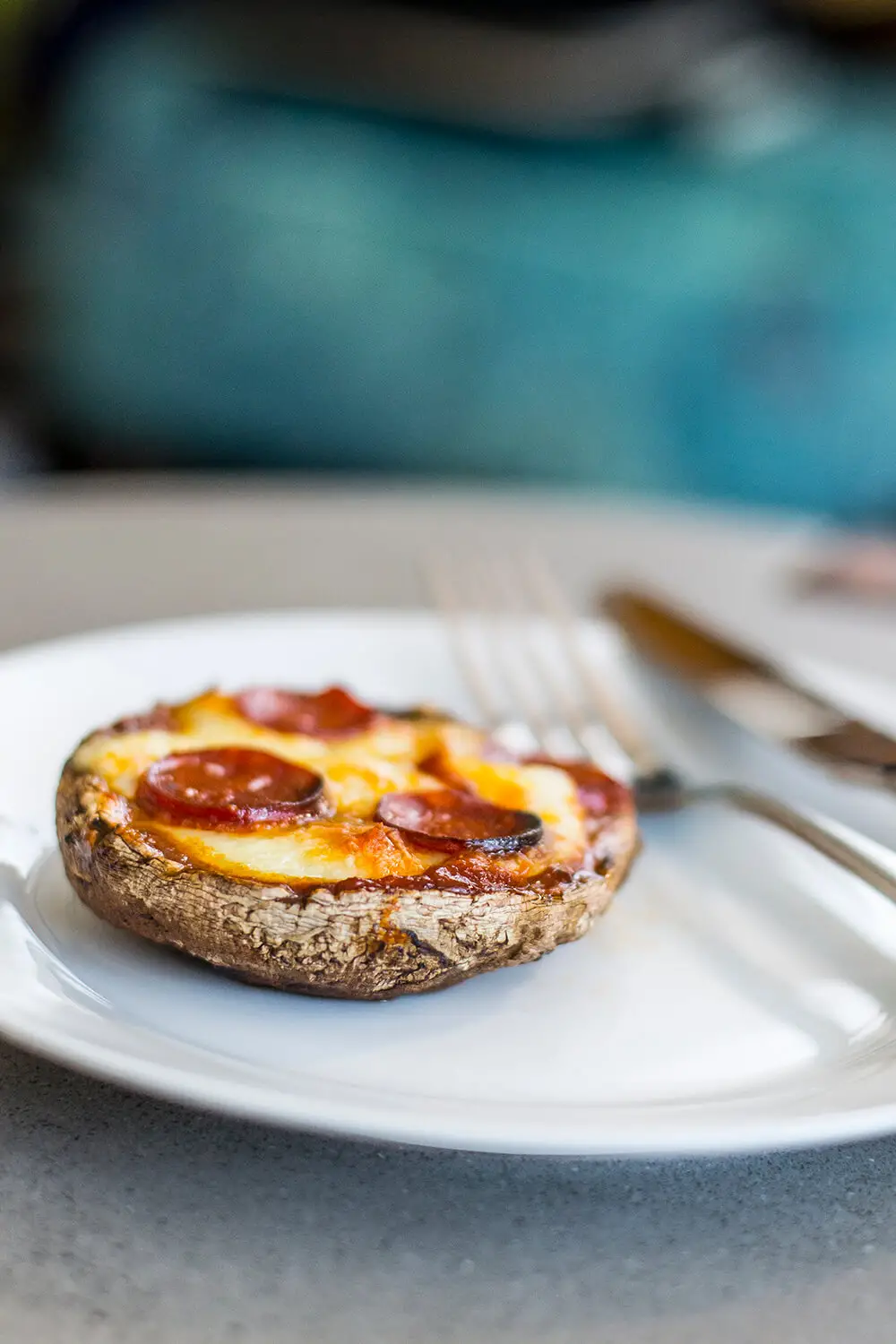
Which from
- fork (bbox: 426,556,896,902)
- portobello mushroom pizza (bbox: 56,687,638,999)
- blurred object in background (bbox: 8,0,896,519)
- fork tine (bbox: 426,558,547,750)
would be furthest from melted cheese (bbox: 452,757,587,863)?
blurred object in background (bbox: 8,0,896,519)

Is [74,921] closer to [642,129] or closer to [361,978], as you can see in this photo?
[361,978]

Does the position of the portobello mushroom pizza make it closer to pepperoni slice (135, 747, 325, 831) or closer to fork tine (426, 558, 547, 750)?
pepperoni slice (135, 747, 325, 831)

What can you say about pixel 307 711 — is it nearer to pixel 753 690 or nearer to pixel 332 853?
pixel 332 853

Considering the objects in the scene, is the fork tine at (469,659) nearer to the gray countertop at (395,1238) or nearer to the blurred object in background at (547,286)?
the gray countertop at (395,1238)

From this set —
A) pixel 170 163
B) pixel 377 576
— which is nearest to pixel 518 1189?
pixel 377 576

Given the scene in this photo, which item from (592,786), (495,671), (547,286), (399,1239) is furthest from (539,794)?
(547,286)

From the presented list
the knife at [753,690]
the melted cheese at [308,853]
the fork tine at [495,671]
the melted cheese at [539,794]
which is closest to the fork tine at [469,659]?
the fork tine at [495,671]

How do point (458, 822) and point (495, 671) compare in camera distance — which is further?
point (495, 671)
